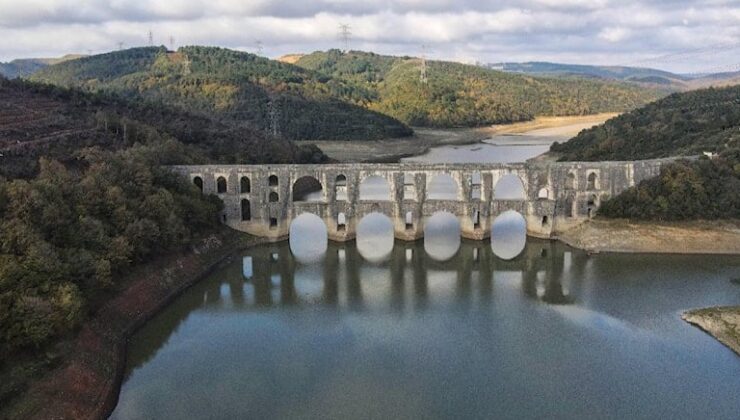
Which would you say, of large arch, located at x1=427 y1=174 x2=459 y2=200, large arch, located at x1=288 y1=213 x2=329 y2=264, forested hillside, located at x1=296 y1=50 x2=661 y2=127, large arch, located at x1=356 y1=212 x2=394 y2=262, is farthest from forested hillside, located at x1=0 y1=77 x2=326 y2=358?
forested hillside, located at x1=296 y1=50 x2=661 y2=127

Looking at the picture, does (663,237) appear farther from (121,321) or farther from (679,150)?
(121,321)

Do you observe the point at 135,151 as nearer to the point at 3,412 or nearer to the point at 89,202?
the point at 89,202

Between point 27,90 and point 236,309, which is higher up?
point 27,90

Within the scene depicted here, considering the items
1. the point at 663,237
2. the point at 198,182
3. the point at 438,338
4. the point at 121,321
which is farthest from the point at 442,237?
the point at 121,321

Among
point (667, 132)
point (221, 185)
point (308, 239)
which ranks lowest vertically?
point (308, 239)

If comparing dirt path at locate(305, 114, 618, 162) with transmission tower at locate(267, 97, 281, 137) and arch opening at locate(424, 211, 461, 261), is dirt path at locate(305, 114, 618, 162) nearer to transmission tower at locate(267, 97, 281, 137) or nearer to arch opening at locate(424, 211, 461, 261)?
transmission tower at locate(267, 97, 281, 137)

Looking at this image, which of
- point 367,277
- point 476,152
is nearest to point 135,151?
point 367,277
